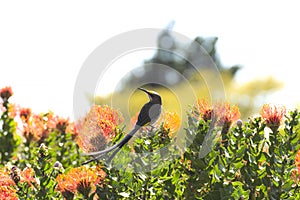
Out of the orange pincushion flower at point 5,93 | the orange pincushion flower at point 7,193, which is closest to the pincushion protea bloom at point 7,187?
the orange pincushion flower at point 7,193

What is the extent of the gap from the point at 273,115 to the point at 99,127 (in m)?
0.80

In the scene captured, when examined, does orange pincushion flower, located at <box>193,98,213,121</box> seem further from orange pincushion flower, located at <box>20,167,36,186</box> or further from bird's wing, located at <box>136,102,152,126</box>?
orange pincushion flower, located at <box>20,167,36,186</box>

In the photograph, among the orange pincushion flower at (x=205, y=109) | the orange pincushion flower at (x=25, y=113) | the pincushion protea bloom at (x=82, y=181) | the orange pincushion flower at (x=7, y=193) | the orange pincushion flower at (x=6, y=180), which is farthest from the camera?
the orange pincushion flower at (x=25, y=113)

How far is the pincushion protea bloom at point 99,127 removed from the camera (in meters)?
2.34

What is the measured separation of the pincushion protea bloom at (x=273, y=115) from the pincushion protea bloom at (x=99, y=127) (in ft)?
2.21

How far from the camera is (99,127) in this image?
93.1 inches

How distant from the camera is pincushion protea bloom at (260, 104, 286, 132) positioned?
254cm

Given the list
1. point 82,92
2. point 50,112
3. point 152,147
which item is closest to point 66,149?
point 50,112

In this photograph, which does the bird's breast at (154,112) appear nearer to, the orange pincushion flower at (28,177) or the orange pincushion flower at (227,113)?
the orange pincushion flower at (227,113)

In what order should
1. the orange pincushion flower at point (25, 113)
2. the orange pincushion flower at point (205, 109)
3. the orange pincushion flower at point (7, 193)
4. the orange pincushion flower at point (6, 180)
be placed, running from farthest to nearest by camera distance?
1. the orange pincushion flower at point (25, 113)
2. the orange pincushion flower at point (6, 180)
3. the orange pincushion flower at point (7, 193)
4. the orange pincushion flower at point (205, 109)

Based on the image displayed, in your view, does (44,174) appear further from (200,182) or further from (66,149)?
(66,149)

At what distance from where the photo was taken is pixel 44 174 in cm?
250

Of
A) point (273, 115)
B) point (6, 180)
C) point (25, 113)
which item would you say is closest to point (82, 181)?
point (6, 180)

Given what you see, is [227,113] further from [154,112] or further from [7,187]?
[7,187]
